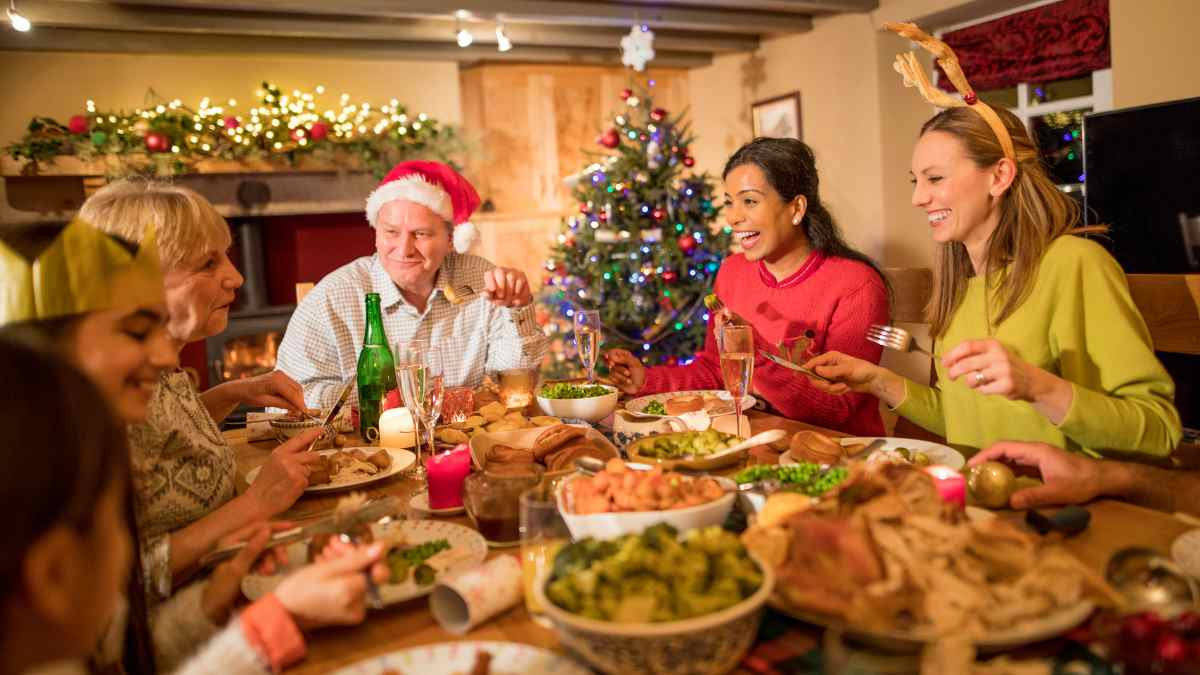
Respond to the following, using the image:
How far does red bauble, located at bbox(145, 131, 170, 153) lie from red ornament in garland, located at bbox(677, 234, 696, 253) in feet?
11.8

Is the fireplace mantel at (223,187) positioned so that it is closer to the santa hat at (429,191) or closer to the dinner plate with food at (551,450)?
the santa hat at (429,191)

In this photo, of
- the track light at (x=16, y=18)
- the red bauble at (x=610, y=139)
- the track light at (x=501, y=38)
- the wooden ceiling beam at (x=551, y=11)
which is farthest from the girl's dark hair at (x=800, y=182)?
the track light at (x=16, y=18)

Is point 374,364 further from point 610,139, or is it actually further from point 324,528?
point 610,139

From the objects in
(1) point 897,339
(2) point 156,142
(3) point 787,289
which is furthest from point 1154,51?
(2) point 156,142

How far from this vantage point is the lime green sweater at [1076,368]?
1562 millimetres

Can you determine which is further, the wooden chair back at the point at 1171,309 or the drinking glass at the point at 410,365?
the wooden chair back at the point at 1171,309

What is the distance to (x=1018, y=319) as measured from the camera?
1.83m

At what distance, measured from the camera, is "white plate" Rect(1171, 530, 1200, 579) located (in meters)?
1.07

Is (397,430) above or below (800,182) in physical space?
below

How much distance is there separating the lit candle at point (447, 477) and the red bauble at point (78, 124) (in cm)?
572

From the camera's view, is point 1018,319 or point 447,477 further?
point 1018,319

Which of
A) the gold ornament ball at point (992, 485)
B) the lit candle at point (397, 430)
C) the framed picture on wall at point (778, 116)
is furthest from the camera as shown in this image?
the framed picture on wall at point (778, 116)

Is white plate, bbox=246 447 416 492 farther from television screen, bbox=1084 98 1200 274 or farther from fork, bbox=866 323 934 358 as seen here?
television screen, bbox=1084 98 1200 274

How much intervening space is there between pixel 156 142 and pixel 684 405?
5.28m
